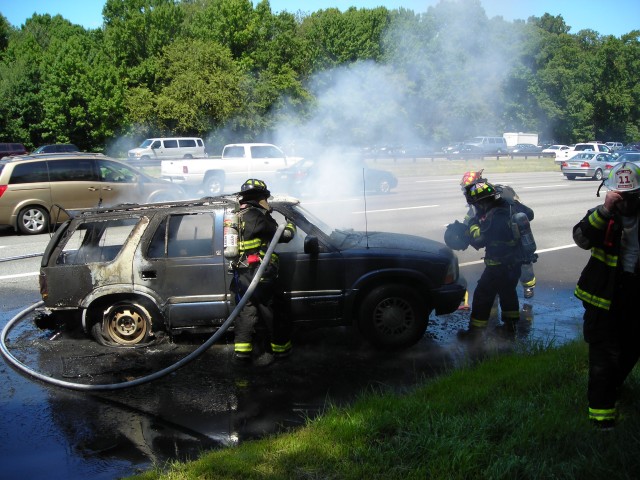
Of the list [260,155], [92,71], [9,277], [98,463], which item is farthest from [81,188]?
[92,71]

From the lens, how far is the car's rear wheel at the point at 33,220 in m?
13.8

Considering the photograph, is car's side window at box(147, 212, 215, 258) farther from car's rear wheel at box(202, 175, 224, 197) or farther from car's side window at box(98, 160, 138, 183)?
car's rear wheel at box(202, 175, 224, 197)

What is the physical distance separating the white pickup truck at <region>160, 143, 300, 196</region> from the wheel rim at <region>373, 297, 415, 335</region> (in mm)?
14803

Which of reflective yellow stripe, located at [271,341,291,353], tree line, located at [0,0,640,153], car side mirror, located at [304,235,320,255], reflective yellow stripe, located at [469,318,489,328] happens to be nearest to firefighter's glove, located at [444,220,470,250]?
reflective yellow stripe, located at [469,318,489,328]

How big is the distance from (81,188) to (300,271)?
1016 centimetres

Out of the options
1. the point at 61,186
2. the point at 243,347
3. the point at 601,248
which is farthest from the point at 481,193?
the point at 61,186

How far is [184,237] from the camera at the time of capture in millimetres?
6176

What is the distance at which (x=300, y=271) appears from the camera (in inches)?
235

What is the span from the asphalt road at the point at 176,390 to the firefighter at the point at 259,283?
0.23 m

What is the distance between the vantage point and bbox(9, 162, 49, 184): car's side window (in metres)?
13.8

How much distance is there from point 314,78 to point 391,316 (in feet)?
32.6

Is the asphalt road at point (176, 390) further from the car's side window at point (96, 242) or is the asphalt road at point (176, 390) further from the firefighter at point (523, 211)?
the car's side window at point (96, 242)

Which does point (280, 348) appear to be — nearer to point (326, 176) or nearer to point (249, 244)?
point (249, 244)

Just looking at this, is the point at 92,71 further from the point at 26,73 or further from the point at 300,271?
the point at 300,271
